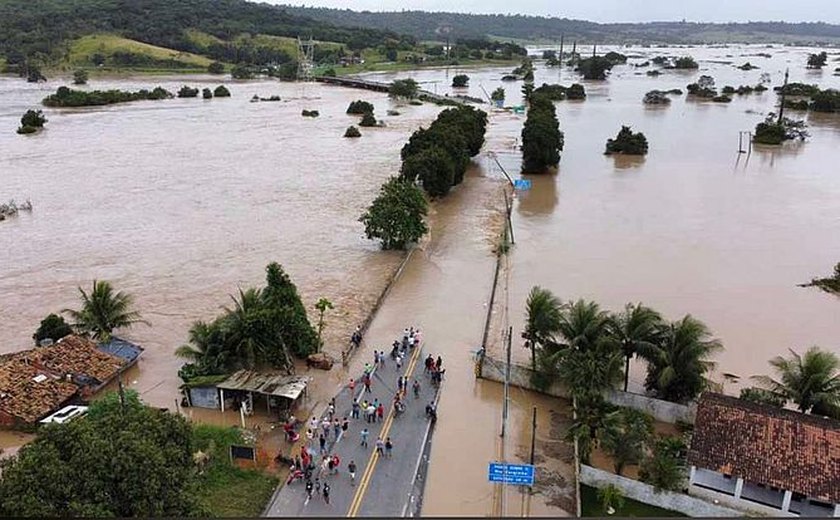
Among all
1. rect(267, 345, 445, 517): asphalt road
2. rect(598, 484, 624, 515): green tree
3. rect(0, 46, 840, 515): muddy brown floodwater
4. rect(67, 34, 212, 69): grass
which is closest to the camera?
rect(267, 345, 445, 517): asphalt road

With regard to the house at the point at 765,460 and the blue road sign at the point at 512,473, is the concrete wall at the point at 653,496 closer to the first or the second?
the house at the point at 765,460

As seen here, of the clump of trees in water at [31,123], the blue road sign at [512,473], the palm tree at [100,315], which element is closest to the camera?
the blue road sign at [512,473]

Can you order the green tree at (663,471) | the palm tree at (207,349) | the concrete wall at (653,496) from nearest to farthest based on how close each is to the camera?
1. the concrete wall at (653,496)
2. the green tree at (663,471)
3. the palm tree at (207,349)

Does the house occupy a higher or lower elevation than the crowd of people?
higher

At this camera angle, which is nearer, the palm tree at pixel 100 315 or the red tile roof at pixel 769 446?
the red tile roof at pixel 769 446

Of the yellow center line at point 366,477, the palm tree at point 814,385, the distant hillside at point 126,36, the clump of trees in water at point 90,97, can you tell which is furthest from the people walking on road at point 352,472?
the distant hillside at point 126,36

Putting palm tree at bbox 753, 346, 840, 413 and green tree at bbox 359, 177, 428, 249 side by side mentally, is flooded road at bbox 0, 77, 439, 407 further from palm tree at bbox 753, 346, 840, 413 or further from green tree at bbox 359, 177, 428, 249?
palm tree at bbox 753, 346, 840, 413

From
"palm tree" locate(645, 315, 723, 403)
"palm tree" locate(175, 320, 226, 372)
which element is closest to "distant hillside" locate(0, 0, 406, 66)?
"palm tree" locate(175, 320, 226, 372)
